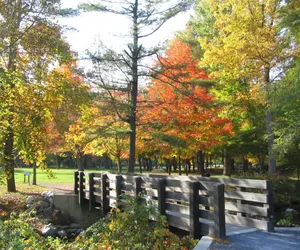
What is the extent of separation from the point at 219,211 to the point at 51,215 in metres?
7.97

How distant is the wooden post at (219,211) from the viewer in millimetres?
6344

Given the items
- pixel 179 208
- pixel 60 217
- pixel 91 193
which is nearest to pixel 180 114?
pixel 91 193

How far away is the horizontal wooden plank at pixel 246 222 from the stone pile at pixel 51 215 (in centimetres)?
513

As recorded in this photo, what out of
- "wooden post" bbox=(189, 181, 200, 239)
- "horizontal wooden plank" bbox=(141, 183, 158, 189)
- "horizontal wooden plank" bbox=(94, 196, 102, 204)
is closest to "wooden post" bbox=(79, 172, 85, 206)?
"horizontal wooden plank" bbox=(94, 196, 102, 204)

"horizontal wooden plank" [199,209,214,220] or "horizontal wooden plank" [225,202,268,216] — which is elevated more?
"horizontal wooden plank" [225,202,268,216]

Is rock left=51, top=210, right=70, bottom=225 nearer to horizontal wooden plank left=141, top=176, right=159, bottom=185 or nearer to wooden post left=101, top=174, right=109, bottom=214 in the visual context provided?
wooden post left=101, top=174, right=109, bottom=214

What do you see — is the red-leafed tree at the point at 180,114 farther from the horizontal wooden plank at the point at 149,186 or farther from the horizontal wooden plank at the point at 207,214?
the horizontal wooden plank at the point at 207,214

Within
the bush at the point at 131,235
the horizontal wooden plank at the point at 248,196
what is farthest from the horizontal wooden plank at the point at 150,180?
the horizontal wooden plank at the point at 248,196

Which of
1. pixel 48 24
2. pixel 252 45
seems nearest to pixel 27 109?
pixel 48 24

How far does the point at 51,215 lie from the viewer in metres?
12.5

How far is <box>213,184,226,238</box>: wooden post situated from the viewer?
634 cm

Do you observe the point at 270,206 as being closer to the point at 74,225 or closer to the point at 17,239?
the point at 17,239

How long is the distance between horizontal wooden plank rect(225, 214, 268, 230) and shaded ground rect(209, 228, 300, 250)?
20 centimetres

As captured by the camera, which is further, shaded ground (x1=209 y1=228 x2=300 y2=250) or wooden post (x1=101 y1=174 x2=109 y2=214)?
wooden post (x1=101 y1=174 x2=109 y2=214)
